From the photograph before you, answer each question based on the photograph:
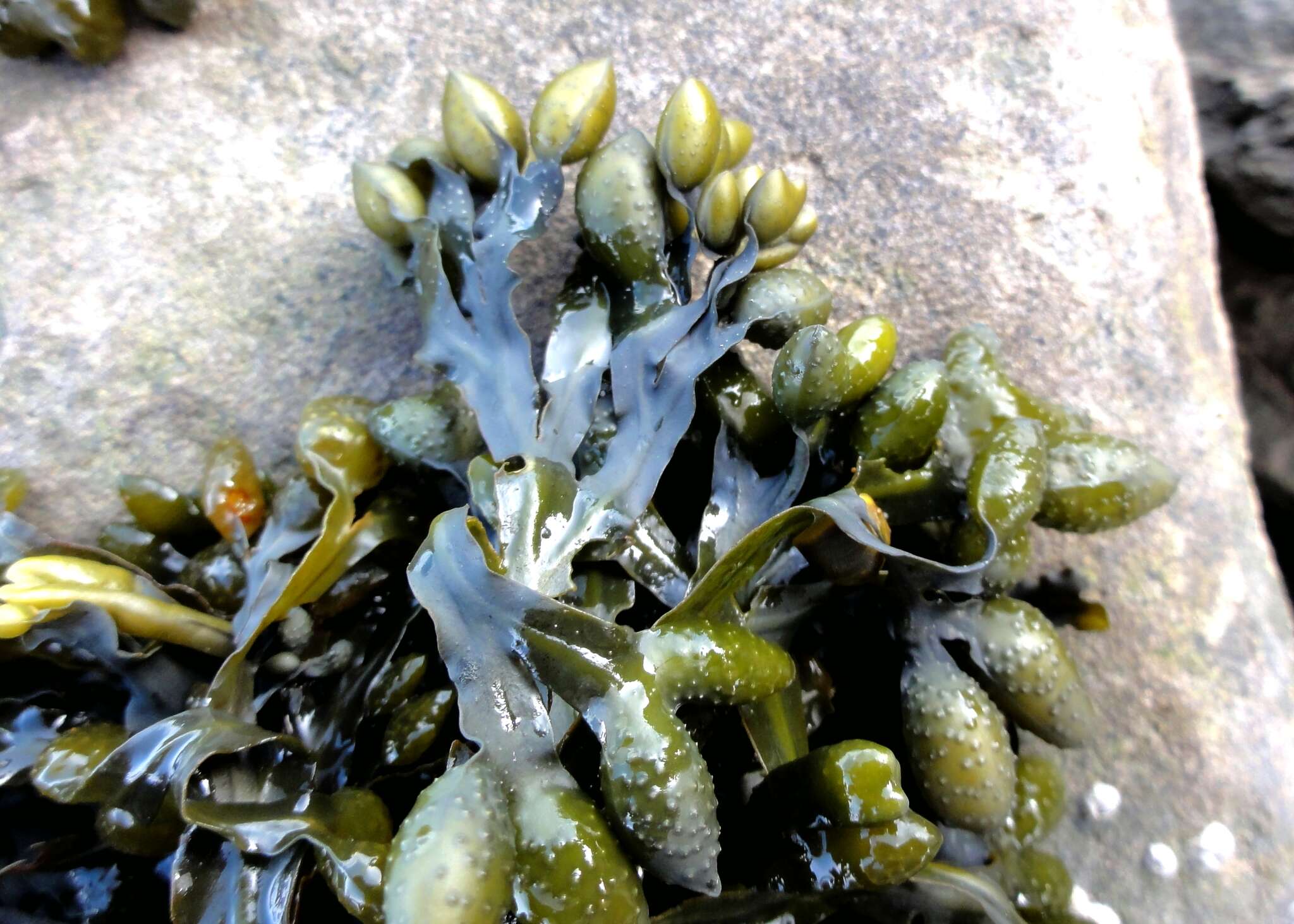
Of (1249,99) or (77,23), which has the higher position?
(77,23)

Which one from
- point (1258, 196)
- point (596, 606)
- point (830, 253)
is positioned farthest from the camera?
point (1258, 196)

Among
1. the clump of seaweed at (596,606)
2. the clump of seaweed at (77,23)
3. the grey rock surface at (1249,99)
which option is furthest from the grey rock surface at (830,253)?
the grey rock surface at (1249,99)

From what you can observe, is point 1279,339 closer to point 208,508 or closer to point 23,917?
point 208,508

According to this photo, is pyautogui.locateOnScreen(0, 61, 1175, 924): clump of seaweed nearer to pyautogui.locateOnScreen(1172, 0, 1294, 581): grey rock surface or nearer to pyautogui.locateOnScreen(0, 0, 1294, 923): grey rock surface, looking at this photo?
pyautogui.locateOnScreen(0, 0, 1294, 923): grey rock surface

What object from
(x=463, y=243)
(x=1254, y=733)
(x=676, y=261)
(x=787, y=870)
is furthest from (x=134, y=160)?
(x=1254, y=733)

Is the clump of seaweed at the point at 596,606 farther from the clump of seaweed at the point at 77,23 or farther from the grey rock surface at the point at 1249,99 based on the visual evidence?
the grey rock surface at the point at 1249,99

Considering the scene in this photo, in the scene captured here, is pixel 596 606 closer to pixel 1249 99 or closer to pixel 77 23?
pixel 77 23

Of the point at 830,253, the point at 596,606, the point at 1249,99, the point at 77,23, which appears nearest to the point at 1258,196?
the point at 1249,99
